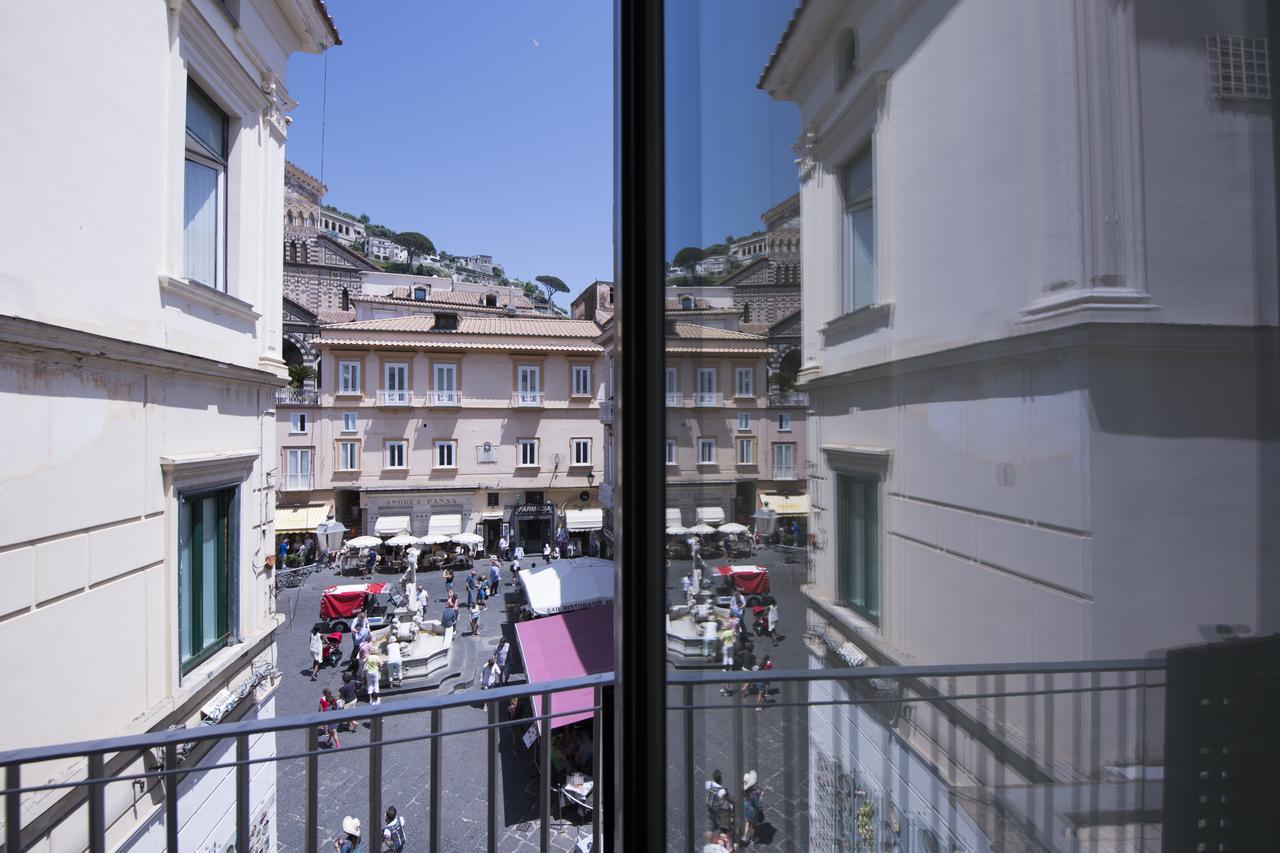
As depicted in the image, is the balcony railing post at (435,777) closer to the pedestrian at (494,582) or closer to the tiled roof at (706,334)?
the tiled roof at (706,334)

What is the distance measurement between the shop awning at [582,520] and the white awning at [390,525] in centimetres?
213

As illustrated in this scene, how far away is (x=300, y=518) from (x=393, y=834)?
6.04m

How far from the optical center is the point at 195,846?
70.1 inches

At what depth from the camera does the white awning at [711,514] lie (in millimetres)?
568

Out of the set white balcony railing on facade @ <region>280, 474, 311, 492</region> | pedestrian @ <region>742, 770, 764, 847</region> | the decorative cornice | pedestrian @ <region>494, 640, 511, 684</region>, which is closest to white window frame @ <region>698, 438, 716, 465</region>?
pedestrian @ <region>742, 770, 764, 847</region>

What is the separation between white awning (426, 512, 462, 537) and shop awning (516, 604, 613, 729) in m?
3.63

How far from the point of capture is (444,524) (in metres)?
7.70

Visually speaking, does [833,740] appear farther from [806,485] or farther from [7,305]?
[7,305]

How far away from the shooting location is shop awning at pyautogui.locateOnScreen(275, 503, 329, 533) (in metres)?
6.91

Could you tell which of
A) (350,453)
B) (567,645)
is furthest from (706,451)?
(350,453)

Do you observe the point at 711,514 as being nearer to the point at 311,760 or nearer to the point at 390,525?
the point at 311,760

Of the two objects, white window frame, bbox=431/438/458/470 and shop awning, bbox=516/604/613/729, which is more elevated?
white window frame, bbox=431/438/458/470

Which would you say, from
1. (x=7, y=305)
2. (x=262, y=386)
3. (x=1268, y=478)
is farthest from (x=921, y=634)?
(x=262, y=386)

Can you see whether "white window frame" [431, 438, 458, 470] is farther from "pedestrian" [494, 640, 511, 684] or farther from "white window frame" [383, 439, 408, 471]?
"pedestrian" [494, 640, 511, 684]
